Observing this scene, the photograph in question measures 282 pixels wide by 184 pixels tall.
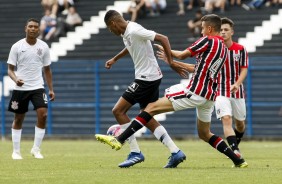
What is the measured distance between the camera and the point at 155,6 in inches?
1251

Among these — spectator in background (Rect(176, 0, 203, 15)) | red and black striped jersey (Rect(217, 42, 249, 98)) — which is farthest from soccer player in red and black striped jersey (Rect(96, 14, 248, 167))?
spectator in background (Rect(176, 0, 203, 15))

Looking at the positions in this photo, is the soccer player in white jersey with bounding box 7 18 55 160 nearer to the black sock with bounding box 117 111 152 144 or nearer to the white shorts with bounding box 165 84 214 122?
the black sock with bounding box 117 111 152 144

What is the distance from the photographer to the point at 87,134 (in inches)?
1113

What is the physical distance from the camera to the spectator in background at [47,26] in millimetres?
32438

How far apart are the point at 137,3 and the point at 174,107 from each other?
1871 centimetres

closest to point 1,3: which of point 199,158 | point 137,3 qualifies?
point 137,3

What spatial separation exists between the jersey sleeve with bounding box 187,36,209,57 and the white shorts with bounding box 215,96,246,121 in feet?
7.98

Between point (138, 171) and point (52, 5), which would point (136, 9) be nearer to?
point (52, 5)

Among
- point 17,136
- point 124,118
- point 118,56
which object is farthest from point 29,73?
point 124,118

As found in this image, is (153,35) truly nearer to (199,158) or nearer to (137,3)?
(199,158)

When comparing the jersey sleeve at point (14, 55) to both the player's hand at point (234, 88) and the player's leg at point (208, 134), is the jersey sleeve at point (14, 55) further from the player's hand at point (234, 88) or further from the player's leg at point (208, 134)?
the player's leg at point (208, 134)

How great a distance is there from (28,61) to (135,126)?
13.0ft

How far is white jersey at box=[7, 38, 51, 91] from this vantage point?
16375mm

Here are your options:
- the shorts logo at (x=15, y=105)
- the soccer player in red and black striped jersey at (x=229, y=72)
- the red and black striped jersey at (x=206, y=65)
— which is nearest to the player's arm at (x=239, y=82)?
the soccer player in red and black striped jersey at (x=229, y=72)
